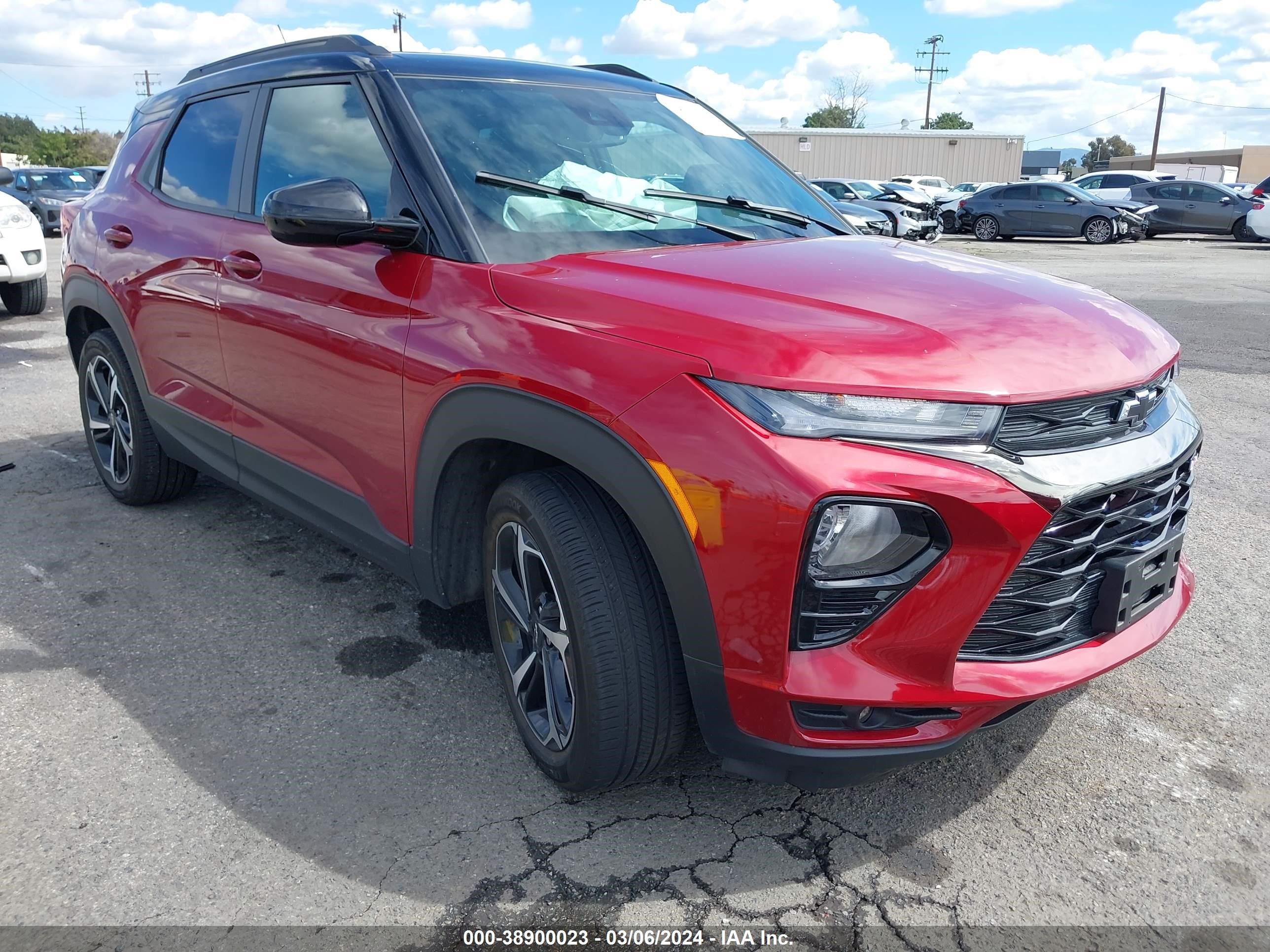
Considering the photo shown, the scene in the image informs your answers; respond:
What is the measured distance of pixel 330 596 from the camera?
12.1ft

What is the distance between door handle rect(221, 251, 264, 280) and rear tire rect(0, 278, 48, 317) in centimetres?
852

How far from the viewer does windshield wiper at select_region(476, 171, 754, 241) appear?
8.98ft

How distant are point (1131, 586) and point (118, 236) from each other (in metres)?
3.97

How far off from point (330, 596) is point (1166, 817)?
2.73m

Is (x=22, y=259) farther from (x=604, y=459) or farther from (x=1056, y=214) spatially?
(x=1056, y=214)

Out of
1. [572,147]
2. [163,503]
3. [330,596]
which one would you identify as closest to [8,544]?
[163,503]

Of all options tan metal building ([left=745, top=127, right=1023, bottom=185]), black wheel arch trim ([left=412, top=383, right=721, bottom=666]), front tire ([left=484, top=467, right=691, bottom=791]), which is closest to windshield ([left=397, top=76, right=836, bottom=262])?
black wheel arch trim ([left=412, top=383, right=721, bottom=666])

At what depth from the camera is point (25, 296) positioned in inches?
414

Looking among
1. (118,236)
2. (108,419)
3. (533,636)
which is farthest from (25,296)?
(533,636)

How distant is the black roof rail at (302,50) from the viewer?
10.1 feet

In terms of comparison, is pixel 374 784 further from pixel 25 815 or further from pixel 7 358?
pixel 7 358

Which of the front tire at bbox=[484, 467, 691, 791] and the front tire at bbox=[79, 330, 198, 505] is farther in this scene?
the front tire at bbox=[79, 330, 198, 505]

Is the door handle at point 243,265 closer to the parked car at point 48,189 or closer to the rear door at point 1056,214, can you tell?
the rear door at point 1056,214

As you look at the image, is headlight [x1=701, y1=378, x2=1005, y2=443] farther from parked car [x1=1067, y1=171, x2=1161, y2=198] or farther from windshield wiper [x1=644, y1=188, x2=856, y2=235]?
parked car [x1=1067, y1=171, x2=1161, y2=198]
